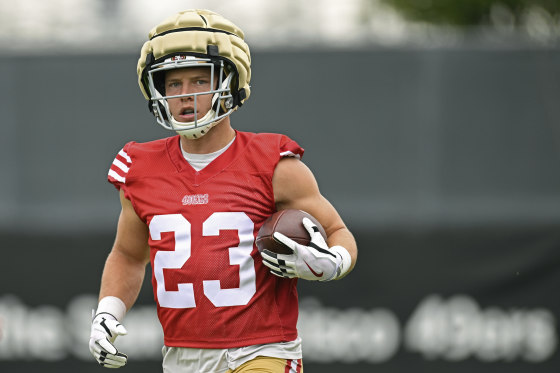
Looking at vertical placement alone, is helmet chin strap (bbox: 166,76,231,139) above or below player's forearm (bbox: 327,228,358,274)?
above

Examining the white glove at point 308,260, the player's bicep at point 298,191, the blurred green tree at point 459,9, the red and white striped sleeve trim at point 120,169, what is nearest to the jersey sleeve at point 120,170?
the red and white striped sleeve trim at point 120,169

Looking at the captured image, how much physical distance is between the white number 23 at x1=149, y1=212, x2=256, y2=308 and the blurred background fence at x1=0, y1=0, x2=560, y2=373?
10.0 feet

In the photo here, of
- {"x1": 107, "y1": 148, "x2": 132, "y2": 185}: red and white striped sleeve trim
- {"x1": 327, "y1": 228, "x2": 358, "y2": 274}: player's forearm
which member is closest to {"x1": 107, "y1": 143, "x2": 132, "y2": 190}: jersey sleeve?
{"x1": 107, "y1": 148, "x2": 132, "y2": 185}: red and white striped sleeve trim

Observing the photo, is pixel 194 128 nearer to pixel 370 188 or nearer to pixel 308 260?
pixel 308 260

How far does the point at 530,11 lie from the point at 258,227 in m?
7.47

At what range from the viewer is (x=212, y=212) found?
337 centimetres

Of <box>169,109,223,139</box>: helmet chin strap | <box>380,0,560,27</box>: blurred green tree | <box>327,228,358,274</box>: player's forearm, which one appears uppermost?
<box>380,0,560,27</box>: blurred green tree

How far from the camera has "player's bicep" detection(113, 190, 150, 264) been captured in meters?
3.62

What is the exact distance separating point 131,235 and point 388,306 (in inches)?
121

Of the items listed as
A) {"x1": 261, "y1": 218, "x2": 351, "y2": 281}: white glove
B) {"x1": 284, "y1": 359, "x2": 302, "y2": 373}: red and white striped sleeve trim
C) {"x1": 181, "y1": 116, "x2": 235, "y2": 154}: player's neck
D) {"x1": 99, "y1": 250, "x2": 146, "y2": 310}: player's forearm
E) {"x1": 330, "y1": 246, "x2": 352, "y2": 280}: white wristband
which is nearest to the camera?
{"x1": 261, "y1": 218, "x2": 351, "y2": 281}: white glove

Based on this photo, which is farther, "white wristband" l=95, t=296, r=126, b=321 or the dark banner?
the dark banner

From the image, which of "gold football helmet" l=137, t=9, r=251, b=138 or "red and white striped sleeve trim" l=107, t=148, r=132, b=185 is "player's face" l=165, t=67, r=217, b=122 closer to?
"gold football helmet" l=137, t=9, r=251, b=138

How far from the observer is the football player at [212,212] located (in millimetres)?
3334

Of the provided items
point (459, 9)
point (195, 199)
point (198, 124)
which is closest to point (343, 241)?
point (195, 199)
